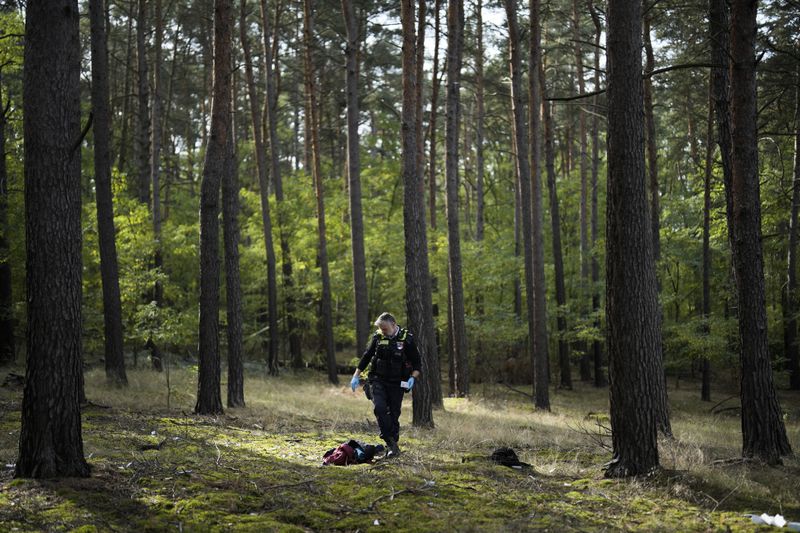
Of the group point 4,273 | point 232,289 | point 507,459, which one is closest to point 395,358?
point 507,459

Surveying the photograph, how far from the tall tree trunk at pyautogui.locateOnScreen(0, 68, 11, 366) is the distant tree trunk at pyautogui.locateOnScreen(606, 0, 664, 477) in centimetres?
1587

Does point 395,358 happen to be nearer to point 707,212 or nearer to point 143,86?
point 707,212

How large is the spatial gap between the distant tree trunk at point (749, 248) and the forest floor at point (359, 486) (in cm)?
76

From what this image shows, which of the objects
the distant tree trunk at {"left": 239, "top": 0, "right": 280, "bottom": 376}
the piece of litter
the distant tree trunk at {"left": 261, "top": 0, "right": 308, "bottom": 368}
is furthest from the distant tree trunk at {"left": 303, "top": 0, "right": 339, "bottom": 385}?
the piece of litter

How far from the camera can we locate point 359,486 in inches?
257

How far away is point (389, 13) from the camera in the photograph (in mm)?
24719

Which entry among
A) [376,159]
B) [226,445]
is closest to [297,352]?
[376,159]

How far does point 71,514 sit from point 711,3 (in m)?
11.2

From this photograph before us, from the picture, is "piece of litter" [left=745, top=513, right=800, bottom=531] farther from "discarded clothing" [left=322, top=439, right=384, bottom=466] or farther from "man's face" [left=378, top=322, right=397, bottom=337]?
"man's face" [left=378, top=322, right=397, bottom=337]

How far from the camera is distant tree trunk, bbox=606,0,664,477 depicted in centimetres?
696

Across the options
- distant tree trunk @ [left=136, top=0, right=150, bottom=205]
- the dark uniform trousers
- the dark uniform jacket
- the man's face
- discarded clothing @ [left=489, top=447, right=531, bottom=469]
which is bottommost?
discarded clothing @ [left=489, top=447, right=531, bottom=469]

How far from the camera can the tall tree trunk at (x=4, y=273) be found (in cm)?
1730

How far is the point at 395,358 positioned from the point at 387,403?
640 millimetres

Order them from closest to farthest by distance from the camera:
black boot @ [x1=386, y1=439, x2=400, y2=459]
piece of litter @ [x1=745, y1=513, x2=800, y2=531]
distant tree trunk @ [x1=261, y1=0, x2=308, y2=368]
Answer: piece of litter @ [x1=745, y1=513, x2=800, y2=531], black boot @ [x1=386, y1=439, x2=400, y2=459], distant tree trunk @ [x1=261, y1=0, x2=308, y2=368]
